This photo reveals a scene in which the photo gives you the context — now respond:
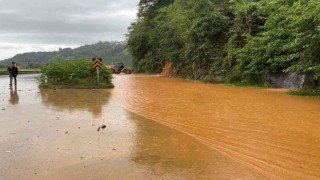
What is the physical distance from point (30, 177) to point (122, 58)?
97.8 meters

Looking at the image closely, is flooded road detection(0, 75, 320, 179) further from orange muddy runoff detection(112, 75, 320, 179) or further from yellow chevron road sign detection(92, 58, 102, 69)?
yellow chevron road sign detection(92, 58, 102, 69)

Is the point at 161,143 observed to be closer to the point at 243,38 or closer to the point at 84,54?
the point at 243,38

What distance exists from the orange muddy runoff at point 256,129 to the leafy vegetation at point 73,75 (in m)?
8.06

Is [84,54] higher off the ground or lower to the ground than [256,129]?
higher

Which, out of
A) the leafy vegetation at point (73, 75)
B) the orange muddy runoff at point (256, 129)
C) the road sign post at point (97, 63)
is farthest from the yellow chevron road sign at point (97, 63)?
the orange muddy runoff at point (256, 129)

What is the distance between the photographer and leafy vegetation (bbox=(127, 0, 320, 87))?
15932 mm

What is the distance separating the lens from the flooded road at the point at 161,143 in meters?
5.34

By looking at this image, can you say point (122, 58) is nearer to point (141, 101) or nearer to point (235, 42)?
point (235, 42)

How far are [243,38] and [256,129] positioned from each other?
17867 mm

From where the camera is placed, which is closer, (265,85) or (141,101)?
(141,101)

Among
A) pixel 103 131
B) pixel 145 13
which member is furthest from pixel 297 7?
pixel 145 13

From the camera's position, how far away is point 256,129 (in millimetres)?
8250

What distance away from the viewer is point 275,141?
707 cm

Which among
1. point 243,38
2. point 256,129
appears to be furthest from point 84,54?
point 256,129
